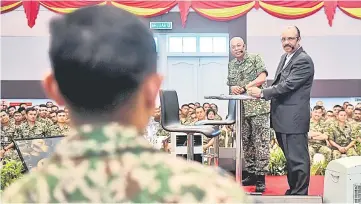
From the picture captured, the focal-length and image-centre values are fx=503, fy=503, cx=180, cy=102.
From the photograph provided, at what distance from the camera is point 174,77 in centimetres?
519

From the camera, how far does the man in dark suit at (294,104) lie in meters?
2.92

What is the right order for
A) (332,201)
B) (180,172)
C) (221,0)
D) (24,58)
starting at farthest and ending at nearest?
(24,58), (221,0), (332,201), (180,172)

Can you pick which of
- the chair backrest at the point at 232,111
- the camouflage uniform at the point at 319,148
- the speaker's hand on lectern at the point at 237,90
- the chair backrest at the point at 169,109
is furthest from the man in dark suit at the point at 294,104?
the camouflage uniform at the point at 319,148

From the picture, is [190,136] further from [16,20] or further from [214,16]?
[16,20]

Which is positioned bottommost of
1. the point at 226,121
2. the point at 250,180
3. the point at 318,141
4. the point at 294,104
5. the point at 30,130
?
the point at 250,180

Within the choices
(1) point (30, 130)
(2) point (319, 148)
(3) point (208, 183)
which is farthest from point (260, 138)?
(3) point (208, 183)

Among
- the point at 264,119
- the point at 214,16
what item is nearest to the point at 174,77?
the point at 214,16

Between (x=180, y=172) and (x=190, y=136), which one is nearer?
(x=180, y=172)

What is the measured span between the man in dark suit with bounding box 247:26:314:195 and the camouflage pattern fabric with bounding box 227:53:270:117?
279 mm

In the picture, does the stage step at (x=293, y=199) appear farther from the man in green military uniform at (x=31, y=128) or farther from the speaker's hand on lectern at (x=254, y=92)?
the man in green military uniform at (x=31, y=128)

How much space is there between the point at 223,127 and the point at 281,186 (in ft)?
3.11

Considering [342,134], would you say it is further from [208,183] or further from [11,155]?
[208,183]

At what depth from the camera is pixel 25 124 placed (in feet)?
16.0

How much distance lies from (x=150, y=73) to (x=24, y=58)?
5.07m
